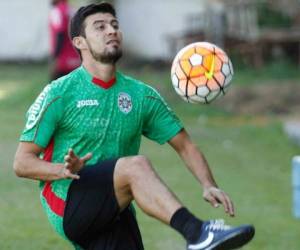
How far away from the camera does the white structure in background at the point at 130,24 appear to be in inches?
1265

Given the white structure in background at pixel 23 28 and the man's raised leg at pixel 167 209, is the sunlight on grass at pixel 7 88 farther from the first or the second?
the man's raised leg at pixel 167 209

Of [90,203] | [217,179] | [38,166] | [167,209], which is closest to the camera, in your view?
[167,209]

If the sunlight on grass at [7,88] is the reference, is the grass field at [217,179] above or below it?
above

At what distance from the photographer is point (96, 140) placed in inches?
256

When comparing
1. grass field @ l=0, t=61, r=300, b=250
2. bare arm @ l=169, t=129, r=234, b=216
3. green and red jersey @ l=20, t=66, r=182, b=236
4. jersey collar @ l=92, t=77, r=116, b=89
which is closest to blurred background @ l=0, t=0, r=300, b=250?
grass field @ l=0, t=61, r=300, b=250

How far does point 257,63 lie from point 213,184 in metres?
19.6

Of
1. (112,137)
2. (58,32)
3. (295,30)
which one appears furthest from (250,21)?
(112,137)

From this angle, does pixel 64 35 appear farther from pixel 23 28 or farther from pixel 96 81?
pixel 23 28

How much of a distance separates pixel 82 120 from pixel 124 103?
29 centimetres

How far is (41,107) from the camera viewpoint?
6.41 meters

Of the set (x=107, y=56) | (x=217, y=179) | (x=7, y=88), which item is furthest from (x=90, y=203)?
(x=7, y=88)

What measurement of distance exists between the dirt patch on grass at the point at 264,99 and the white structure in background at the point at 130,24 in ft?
24.4

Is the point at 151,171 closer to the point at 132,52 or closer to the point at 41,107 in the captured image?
the point at 41,107

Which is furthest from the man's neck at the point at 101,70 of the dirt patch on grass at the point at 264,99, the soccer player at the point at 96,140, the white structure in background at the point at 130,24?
the white structure in background at the point at 130,24
